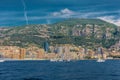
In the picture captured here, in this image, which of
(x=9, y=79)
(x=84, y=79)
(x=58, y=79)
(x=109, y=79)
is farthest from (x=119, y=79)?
(x=9, y=79)

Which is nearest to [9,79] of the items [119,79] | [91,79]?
[91,79]

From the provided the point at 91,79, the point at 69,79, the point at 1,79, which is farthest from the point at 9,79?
the point at 91,79

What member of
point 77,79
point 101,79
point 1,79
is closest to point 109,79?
point 101,79

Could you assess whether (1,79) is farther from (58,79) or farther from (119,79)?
(119,79)

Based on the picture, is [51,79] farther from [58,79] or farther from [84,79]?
[84,79]

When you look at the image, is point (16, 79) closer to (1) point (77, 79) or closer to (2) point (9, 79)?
(2) point (9, 79)

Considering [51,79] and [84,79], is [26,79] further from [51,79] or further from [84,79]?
[84,79]
